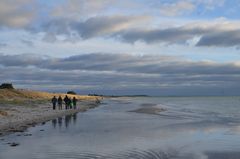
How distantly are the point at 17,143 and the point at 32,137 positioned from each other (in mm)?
2676

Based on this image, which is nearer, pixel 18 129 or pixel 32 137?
pixel 32 137

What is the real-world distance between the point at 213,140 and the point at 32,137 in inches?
358

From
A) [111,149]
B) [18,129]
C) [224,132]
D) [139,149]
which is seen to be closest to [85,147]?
[111,149]

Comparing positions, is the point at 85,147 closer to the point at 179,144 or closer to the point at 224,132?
the point at 179,144

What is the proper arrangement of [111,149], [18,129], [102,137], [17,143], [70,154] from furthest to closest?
[18,129], [102,137], [17,143], [111,149], [70,154]

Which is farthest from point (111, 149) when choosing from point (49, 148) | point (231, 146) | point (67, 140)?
point (231, 146)

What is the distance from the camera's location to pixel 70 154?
15.7 meters

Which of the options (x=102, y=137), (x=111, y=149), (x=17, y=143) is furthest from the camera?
(x=102, y=137)

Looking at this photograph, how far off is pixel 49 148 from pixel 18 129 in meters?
8.48

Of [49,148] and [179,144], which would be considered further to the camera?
[179,144]

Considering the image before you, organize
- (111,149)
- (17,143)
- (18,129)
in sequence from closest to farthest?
(111,149) < (17,143) < (18,129)

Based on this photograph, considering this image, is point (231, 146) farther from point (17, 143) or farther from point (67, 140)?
point (17, 143)

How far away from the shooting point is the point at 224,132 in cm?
2548

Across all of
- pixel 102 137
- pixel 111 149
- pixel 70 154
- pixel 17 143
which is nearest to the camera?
pixel 70 154
